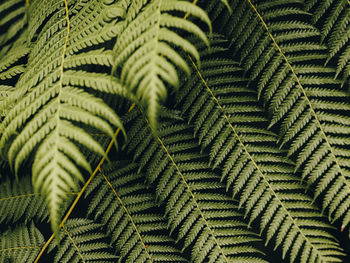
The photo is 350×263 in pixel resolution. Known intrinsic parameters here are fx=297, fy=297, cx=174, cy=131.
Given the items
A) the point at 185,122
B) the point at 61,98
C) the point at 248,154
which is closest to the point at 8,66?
the point at 61,98

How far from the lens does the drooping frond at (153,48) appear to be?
2.45 ft

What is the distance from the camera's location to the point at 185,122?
1296mm

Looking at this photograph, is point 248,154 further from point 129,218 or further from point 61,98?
point 61,98

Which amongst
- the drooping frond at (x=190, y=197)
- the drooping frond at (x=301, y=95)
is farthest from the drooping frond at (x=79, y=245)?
the drooping frond at (x=301, y=95)

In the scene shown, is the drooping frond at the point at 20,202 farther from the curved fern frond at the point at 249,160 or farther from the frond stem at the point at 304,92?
the frond stem at the point at 304,92

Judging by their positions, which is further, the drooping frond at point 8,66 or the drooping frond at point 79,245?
the drooping frond at point 79,245

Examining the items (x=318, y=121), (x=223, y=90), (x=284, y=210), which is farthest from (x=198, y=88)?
(x=284, y=210)

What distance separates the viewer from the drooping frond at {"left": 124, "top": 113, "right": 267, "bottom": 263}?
3.83ft

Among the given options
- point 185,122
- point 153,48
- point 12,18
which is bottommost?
point 153,48

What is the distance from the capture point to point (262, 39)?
1161mm

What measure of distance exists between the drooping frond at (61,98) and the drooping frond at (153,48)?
101 mm

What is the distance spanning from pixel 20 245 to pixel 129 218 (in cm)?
56

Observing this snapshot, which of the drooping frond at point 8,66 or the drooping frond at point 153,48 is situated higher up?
the drooping frond at point 8,66

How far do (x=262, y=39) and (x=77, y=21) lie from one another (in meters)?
0.72
